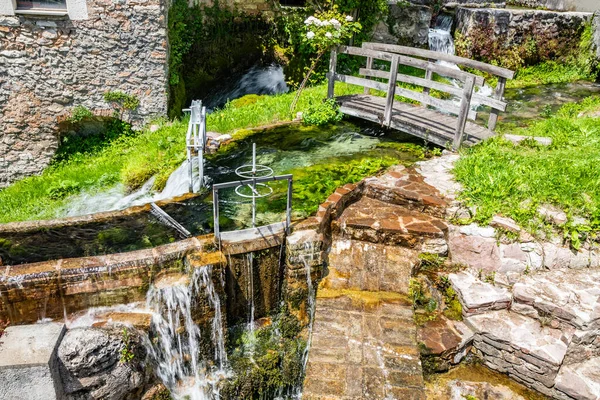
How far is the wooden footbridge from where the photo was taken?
7574mm

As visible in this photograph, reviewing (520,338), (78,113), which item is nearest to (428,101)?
(520,338)

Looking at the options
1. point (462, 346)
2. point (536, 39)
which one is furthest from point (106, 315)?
point (536, 39)

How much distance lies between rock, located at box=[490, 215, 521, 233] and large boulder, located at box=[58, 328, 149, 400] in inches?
169

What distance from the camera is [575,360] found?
4.96 m

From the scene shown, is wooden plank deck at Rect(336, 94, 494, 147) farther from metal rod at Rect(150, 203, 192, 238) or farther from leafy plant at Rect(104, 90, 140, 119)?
metal rod at Rect(150, 203, 192, 238)

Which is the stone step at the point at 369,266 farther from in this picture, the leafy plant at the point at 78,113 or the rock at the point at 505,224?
the leafy plant at the point at 78,113

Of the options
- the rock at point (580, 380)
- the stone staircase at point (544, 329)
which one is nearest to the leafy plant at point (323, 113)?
the stone staircase at point (544, 329)

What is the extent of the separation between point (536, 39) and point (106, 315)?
13973 mm

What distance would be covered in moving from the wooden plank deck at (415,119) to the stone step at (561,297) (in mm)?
2995

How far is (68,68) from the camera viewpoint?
9414 millimetres

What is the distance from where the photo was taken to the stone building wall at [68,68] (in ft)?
29.7

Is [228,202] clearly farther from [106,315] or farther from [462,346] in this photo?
[462,346]

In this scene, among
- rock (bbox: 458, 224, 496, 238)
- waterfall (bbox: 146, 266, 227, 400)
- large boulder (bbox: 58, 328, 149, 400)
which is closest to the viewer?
large boulder (bbox: 58, 328, 149, 400)

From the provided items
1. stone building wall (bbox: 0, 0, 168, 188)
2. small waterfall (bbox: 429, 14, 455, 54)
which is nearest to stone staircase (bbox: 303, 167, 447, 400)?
stone building wall (bbox: 0, 0, 168, 188)
